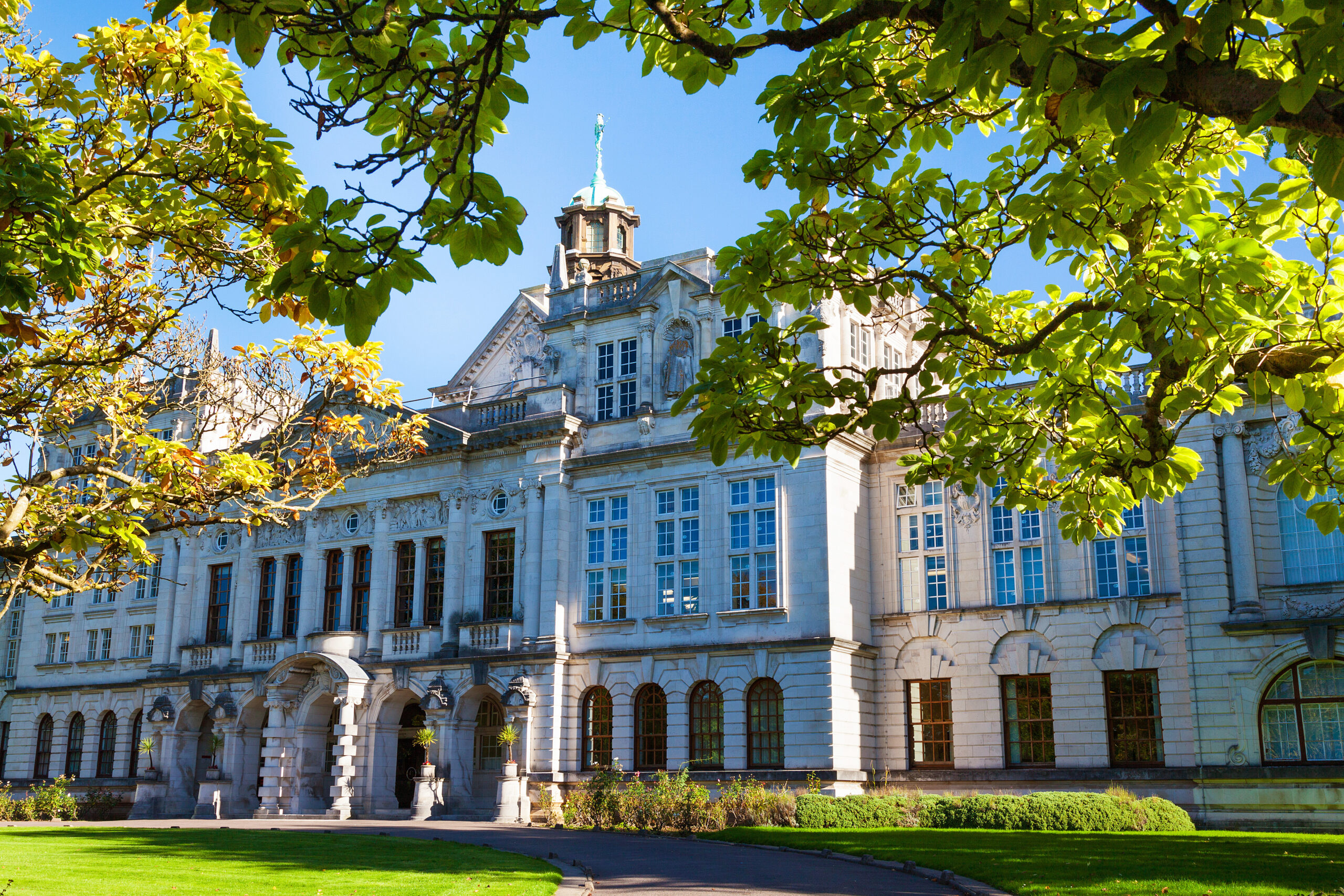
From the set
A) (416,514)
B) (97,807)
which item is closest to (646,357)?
(416,514)

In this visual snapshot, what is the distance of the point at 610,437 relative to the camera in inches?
1407

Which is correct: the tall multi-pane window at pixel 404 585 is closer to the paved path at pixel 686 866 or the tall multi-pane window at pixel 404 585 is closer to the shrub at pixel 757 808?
the paved path at pixel 686 866

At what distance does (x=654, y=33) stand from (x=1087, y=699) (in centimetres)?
2573

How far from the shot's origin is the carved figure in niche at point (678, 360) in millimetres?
35250

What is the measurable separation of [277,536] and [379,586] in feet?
19.9

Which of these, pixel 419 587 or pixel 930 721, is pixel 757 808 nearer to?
pixel 930 721

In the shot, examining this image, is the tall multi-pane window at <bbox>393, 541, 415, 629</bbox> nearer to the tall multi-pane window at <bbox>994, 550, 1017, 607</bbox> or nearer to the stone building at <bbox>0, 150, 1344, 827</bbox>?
the stone building at <bbox>0, 150, 1344, 827</bbox>

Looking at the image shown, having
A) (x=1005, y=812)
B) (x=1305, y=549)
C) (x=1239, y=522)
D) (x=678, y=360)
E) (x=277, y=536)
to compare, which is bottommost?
(x=1005, y=812)

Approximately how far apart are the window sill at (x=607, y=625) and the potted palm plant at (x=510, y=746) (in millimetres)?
3459

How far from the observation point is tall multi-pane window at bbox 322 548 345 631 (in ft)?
132

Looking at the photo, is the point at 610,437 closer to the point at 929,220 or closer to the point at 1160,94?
the point at 929,220

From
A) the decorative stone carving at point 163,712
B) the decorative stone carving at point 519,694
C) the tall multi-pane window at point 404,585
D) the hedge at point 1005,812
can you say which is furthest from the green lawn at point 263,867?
the decorative stone carving at point 163,712

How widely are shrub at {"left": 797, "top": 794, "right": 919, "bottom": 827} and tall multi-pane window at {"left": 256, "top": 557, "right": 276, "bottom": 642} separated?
22078mm

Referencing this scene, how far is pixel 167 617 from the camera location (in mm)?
44781
